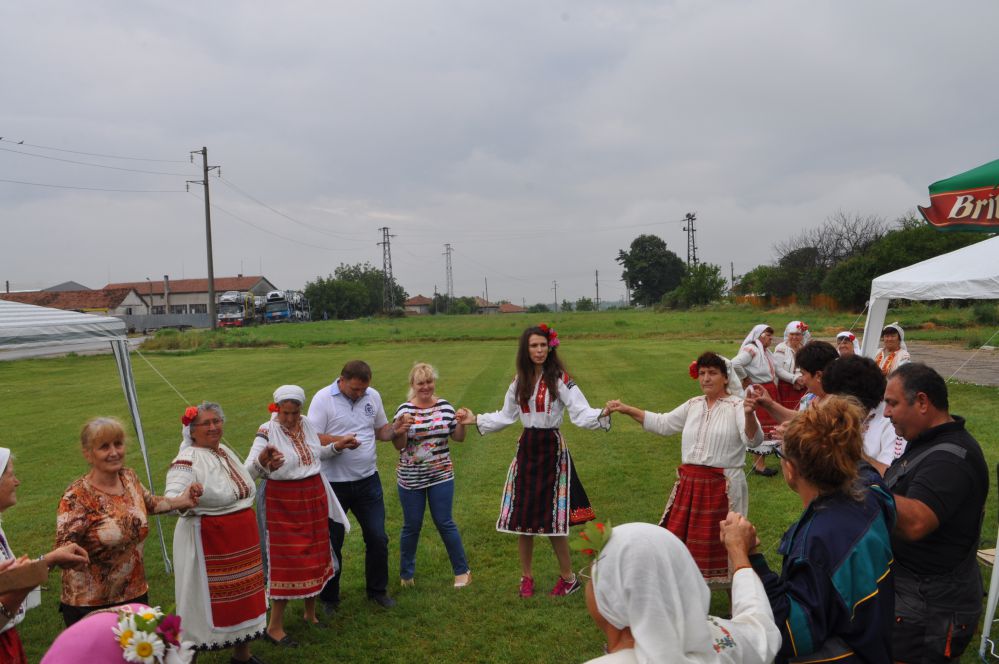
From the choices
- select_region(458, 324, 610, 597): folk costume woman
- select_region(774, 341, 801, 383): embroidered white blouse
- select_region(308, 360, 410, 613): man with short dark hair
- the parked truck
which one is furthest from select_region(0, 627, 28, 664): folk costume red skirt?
the parked truck

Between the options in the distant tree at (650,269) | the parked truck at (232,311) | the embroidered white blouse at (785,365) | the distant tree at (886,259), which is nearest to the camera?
the embroidered white blouse at (785,365)

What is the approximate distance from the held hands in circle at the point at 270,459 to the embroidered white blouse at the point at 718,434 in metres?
2.75

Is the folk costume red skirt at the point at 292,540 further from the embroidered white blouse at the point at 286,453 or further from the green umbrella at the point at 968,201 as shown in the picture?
the green umbrella at the point at 968,201

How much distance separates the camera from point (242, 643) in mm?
4090

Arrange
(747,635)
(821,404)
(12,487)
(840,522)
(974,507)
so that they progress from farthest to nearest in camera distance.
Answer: (12,487)
(974,507)
(821,404)
(840,522)
(747,635)

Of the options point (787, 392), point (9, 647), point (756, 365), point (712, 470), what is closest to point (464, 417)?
point (712, 470)

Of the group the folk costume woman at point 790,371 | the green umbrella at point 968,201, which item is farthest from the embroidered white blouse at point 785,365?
the green umbrella at point 968,201

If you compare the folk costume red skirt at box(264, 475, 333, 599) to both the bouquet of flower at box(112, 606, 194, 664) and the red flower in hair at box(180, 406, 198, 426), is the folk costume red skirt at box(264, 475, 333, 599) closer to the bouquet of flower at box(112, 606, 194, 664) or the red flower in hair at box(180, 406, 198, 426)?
the red flower in hair at box(180, 406, 198, 426)

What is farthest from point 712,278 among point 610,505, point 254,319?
point 610,505

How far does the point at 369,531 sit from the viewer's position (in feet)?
16.8

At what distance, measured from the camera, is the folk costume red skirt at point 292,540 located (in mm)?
4527

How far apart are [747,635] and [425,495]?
3.57m

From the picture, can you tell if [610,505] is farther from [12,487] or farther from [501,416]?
[12,487]

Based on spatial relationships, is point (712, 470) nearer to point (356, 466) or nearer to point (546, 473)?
point (546, 473)
